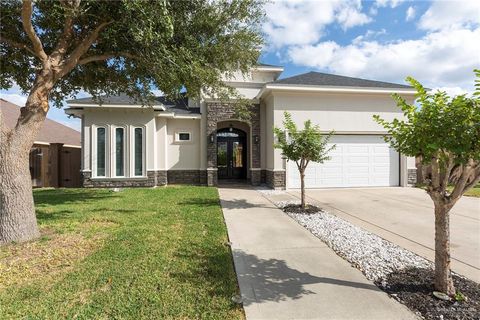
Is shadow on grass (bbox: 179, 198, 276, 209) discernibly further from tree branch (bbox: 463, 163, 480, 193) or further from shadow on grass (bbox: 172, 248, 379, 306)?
tree branch (bbox: 463, 163, 480, 193)

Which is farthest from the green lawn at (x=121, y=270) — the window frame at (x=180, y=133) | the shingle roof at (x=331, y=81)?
the shingle roof at (x=331, y=81)

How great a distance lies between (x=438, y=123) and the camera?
8.42 ft

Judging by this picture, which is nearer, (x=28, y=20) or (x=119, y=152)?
(x=28, y=20)

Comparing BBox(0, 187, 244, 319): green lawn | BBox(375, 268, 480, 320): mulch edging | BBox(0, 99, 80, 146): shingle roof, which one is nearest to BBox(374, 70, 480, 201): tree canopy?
BBox(375, 268, 480, 320): mulch edging

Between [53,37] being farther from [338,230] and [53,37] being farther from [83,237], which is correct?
[338,230]

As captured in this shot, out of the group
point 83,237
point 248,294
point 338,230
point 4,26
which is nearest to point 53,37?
point 4,26

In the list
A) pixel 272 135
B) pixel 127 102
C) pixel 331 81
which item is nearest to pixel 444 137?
pixel 272 135

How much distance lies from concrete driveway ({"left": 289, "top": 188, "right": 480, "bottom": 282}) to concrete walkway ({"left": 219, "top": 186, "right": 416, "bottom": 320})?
1.55m

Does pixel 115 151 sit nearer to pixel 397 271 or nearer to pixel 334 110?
pixel 334 110

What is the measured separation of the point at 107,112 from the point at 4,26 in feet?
19.3

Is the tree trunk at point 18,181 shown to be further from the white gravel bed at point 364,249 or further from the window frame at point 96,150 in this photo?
the window frame at point 96,150

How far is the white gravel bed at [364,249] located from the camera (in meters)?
3.72

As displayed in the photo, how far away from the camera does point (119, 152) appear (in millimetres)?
12031

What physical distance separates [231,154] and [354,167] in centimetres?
687
